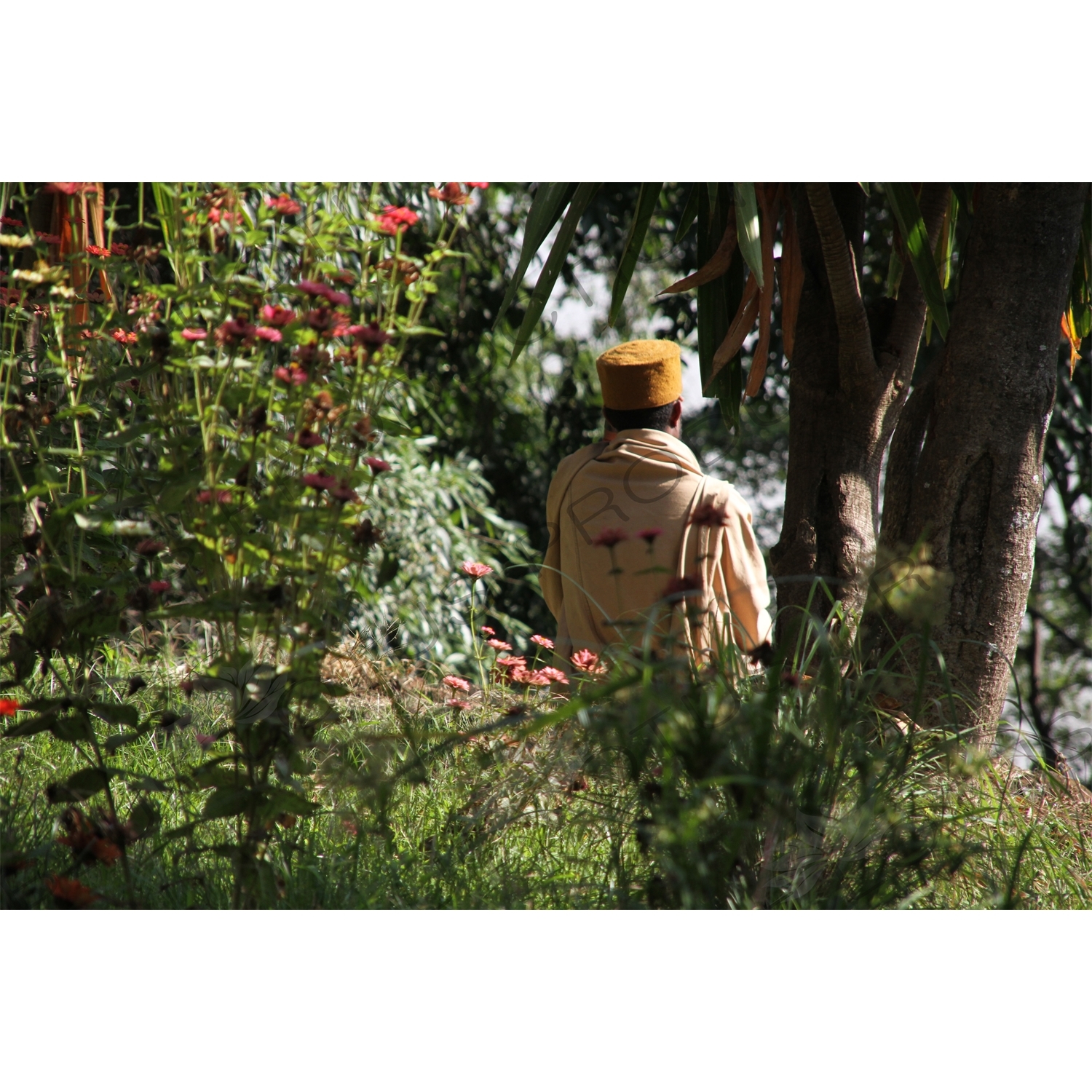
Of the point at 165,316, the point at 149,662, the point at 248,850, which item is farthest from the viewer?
the point at 149,662

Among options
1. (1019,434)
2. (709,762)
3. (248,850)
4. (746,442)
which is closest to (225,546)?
(248,850)

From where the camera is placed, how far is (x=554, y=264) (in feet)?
9.59

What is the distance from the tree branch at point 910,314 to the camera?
3.26 metres

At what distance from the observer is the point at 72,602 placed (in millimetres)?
2461

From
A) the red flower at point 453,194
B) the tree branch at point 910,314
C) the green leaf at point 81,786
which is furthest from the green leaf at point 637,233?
the green leaf at point 81,786

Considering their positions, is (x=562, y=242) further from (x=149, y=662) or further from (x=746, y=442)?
(x=746, y=442)

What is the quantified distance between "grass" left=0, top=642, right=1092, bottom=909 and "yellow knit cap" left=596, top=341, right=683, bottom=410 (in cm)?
101

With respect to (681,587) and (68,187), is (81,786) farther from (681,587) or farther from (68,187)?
(68,187)

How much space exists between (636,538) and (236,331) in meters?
1.44

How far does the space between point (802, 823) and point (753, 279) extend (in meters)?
1.92

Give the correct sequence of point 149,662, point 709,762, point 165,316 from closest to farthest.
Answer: point 709,762, point 165,316, point 149,662

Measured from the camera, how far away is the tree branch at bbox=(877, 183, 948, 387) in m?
3.26

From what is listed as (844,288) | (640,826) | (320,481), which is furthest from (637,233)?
(640,826)

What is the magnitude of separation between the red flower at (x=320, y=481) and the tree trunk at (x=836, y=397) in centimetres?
172
